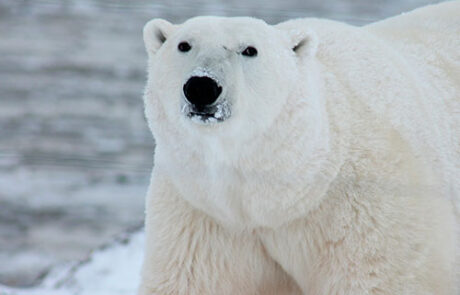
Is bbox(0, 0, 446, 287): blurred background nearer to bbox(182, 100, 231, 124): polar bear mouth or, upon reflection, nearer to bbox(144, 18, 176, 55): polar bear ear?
bbox(144, 18, 176, 55): polar bear ear

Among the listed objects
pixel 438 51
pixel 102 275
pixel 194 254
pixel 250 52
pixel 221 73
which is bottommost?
pixel 194 254

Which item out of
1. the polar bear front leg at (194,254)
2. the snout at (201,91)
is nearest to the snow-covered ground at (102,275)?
the polar bear front leg at (194,254)

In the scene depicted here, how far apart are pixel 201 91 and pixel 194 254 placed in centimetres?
72

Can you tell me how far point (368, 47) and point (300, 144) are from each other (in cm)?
61

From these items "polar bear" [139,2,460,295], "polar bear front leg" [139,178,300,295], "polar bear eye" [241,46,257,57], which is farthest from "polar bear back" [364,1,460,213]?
"polar bear eye" [241,46,257,57]

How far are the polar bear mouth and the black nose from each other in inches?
0.6

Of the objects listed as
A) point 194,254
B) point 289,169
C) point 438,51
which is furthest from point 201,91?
point 438,51

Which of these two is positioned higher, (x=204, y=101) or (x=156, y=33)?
(x=156, y=33)

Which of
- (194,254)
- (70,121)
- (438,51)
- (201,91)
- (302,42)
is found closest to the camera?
(201,91)

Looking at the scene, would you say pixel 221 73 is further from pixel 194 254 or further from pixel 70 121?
pixel 70 121

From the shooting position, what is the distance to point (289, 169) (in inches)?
85.2

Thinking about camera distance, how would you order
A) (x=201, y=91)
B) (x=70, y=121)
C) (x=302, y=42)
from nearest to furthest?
(x=201, y=91) < (x=302, y=42) < (x=70, y=121)

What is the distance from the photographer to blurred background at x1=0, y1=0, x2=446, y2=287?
455 centimetres

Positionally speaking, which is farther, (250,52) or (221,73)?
(250,52)
